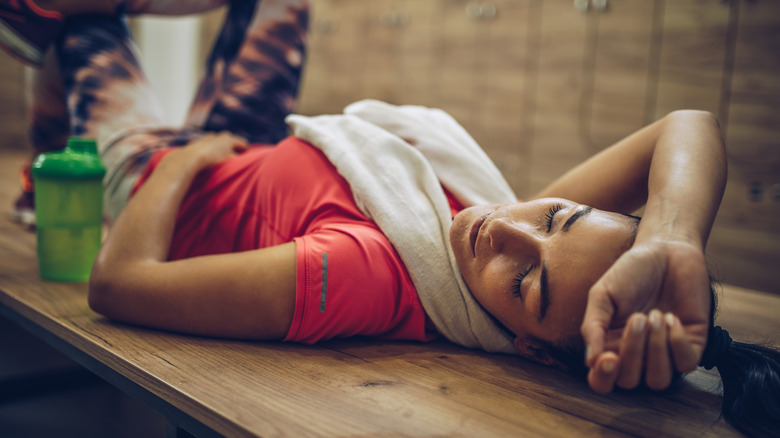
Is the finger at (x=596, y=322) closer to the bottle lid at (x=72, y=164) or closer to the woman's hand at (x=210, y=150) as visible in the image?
the woman's hand at (x=210, y=150)

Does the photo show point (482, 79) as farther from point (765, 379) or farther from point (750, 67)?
point (765, 379)

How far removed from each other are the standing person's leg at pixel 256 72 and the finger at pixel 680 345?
121cm

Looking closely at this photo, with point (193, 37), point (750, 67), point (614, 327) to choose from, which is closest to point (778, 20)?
point (750, 67)

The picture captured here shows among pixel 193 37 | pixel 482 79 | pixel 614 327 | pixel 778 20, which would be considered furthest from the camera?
pixel 193 37

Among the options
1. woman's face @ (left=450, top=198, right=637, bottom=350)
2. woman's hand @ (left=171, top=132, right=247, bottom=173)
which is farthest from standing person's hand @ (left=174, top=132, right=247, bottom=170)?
woman's face @ (left=450, top=198, right=637, bottom=350)

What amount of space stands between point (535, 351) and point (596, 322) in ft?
0.90

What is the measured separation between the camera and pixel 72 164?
1.09 m

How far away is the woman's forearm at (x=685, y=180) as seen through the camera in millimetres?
683

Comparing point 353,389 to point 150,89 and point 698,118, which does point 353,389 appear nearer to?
point 698,118

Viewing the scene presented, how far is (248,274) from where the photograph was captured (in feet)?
2.65

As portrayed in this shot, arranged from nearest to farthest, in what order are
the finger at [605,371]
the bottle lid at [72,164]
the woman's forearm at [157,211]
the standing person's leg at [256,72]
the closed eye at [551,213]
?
1. the finger at [605,371]
2. the closed eye at [551,213]
3. the woman's forearm at [157,211]
4. the bottle lid at [72,164]
5. the standing person's leg at [256,72]

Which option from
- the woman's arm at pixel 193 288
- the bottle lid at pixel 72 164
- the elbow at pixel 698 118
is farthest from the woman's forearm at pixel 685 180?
the bottle lid at pixel 72 164

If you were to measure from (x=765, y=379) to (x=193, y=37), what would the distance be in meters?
4.38

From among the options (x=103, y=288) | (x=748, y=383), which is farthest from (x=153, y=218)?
(x=748, y=383)
